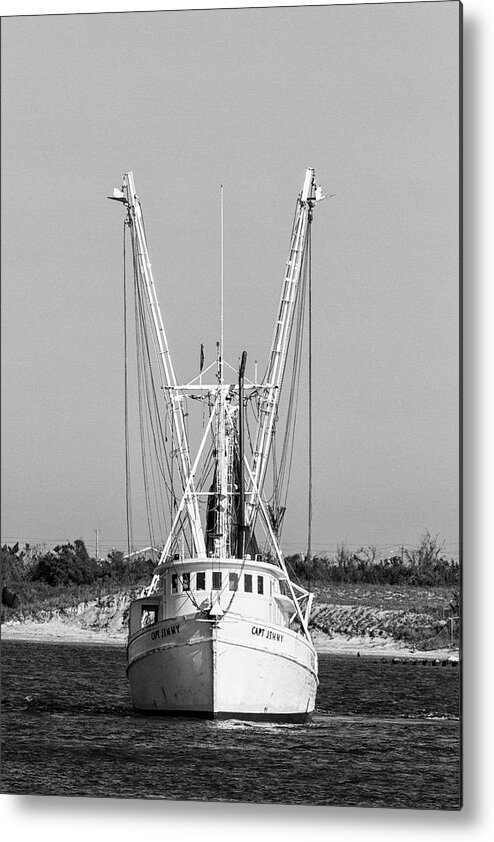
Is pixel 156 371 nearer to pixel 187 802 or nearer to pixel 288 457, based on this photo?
pixel 288 457

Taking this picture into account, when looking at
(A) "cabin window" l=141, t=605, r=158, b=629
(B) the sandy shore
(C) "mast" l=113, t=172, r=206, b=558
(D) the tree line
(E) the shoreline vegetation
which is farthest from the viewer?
(A) "cabin window" l=141, t=605, r=158, b=629

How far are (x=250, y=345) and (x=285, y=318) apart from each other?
1.23 feet

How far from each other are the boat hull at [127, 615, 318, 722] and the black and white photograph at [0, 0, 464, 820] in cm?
35

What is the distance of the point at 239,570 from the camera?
11.8 meters

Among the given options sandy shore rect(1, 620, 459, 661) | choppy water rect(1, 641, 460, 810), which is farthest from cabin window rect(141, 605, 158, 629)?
choppy water rect(1, 641, 460, 810)

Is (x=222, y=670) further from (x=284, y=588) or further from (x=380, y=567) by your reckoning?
(x=380, y=567)

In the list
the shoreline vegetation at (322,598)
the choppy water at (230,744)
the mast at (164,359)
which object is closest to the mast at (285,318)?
the mast at (164,359)

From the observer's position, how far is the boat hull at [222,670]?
11.1 metres

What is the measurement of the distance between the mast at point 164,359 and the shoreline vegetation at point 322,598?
528 millimetres

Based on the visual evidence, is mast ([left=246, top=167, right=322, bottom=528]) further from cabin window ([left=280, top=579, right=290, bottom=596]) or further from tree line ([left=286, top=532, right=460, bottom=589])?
cabin window ([left=280, top=579, right=290, bottom=596])

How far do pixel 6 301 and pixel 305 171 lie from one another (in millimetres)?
2061

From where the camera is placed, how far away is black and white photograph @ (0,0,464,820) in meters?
9.40

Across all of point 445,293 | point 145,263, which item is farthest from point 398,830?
point 145,263

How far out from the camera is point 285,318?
32.8ft
